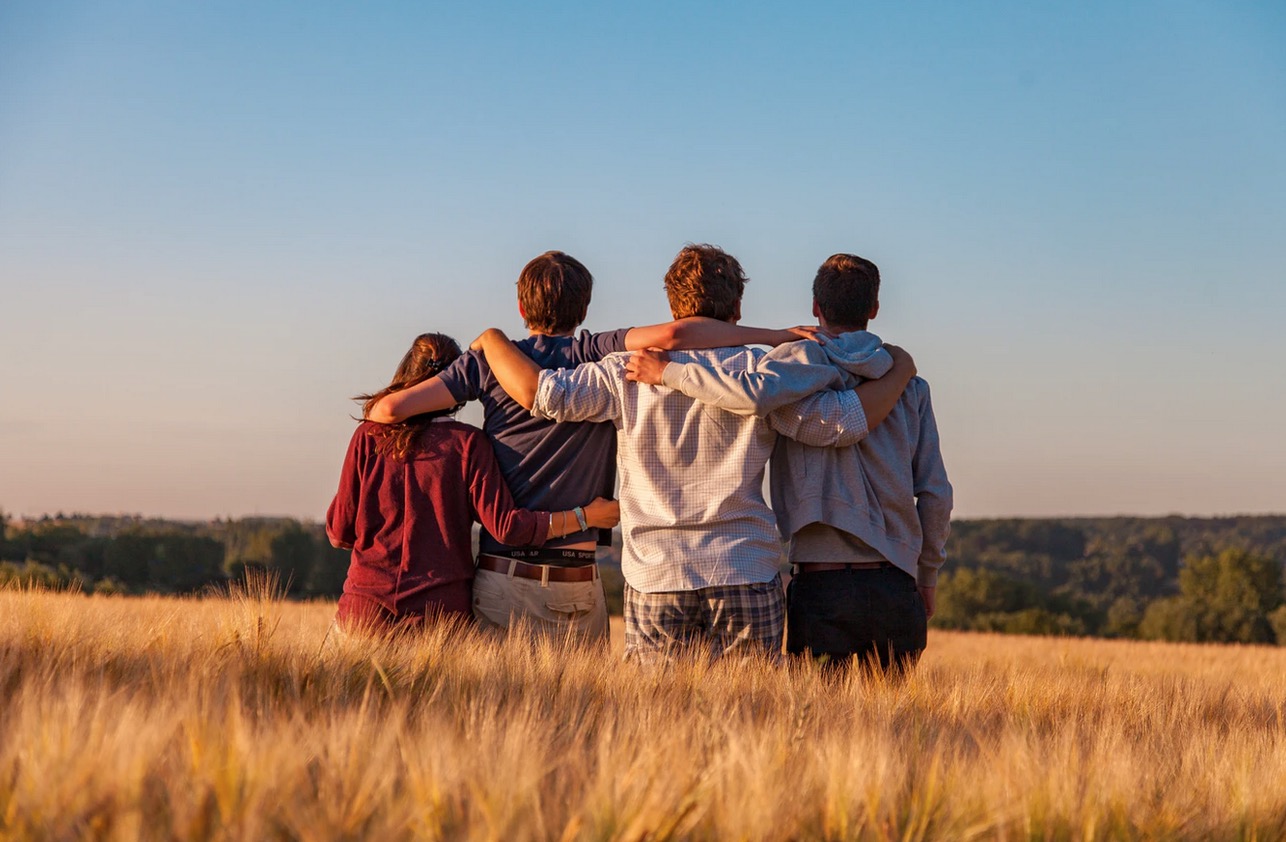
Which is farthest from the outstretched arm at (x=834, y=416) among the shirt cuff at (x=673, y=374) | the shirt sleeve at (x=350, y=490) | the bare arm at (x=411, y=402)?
the shirt sleeve at (x=350, y=490)

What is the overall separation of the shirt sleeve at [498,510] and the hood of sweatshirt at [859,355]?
153 centimetres

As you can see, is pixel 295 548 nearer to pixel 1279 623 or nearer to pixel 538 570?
pixel 1279 623

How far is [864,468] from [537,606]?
1.68m

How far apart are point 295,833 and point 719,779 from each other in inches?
40.0

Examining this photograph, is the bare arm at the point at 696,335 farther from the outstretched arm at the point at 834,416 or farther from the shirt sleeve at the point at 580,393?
the outstretched arm at the point at 834,416

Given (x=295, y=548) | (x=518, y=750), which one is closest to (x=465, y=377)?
(x=518, y=750)

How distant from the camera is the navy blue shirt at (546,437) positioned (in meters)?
5.31

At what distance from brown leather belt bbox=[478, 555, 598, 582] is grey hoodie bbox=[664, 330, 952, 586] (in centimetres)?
98

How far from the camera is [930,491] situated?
18.2 feet

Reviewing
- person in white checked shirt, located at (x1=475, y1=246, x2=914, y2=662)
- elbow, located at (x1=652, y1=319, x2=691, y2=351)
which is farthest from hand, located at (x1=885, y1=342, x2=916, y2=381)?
elbow, located at (x1=652, y1=319, x2=691, y2=351)

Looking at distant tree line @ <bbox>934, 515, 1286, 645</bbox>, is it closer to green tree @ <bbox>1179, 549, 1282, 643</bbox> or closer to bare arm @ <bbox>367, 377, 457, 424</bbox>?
green tree @ <bbox>1179, 549, 1282, 643</bbox>

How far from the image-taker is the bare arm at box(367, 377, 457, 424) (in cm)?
517

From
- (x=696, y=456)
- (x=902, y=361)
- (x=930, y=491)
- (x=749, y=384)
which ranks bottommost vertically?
(x=930, y=491)

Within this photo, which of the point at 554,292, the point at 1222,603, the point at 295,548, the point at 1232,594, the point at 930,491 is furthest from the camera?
the point at 295,548
